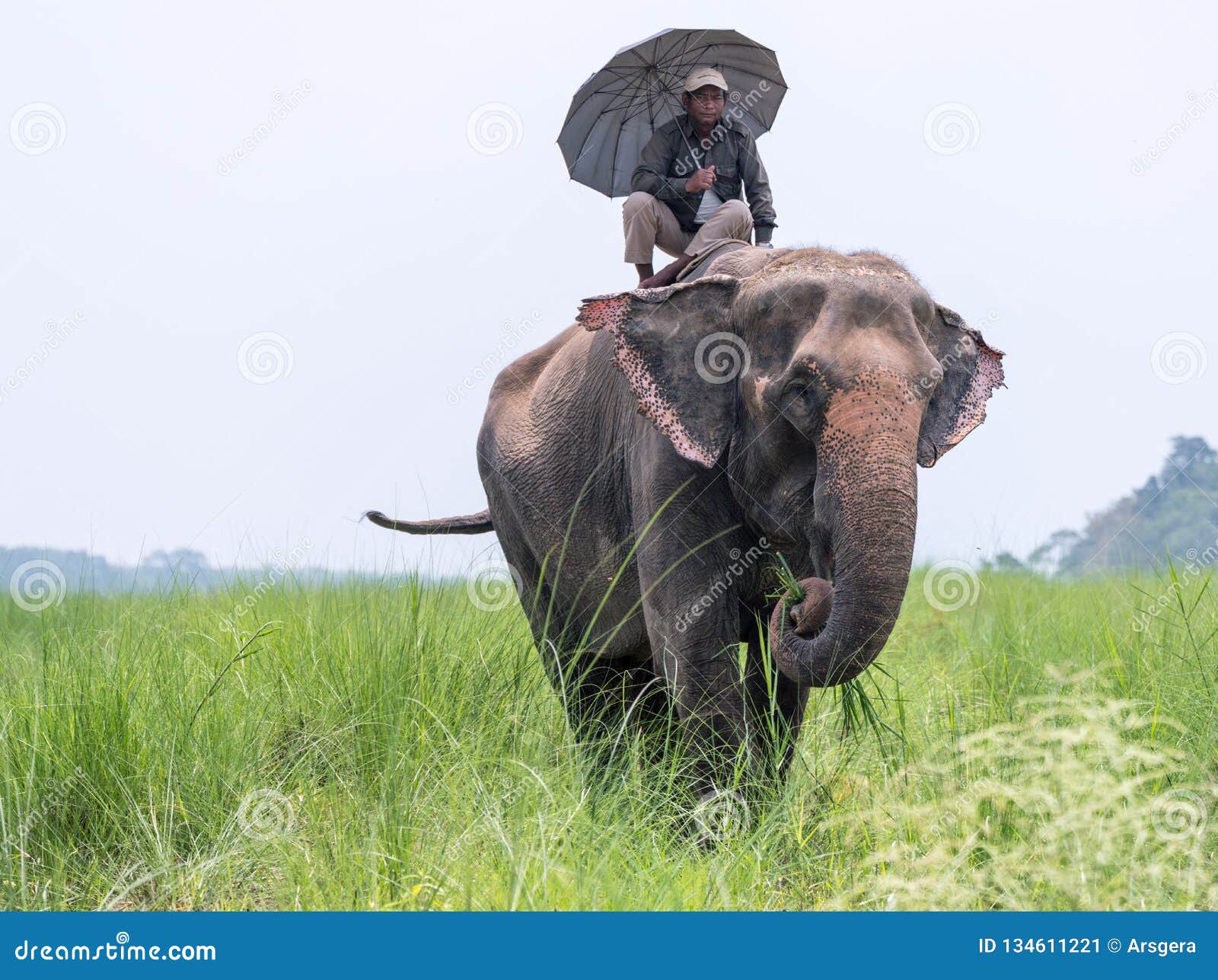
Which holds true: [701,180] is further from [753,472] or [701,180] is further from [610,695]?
[610,695]

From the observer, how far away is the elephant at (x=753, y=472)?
4387 mm

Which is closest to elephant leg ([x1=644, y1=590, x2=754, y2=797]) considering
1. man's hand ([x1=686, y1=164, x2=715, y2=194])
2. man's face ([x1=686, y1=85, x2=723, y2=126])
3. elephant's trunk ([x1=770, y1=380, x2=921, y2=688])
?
elephant's trunk ([x1=770, y1=380, x2=921, y2=688])

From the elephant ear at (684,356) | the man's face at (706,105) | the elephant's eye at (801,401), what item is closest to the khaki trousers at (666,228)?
the man's face at (706,105)

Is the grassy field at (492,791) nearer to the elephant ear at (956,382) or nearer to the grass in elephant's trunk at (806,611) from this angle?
the grass in elephant's trunk at (806,611)

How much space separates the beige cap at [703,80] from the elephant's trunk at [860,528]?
2.40 meters

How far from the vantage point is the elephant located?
4.39m

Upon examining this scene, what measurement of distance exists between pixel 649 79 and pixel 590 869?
4.21 metres

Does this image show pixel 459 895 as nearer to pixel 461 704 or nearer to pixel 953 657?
pixel 461 704

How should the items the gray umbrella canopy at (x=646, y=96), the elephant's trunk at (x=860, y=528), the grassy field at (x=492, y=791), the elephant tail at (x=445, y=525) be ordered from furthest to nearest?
the elephant tail at (x=445, y=525), the gray umbrella canopy at (x=646, y=96), the elephant's trunk at (x=860, y=528), the grassy field at (x=492, y=791)

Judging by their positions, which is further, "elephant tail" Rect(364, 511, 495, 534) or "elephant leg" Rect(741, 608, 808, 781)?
"elephant tail" Rect(364, 511, 495, 534)

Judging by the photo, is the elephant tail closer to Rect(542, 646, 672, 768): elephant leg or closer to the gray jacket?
Rect(542, 646, 672, 768): elephant leg

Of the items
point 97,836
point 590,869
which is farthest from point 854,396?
point 97,836

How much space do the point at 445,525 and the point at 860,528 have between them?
3713 mm

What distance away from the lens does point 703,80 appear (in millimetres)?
6316
